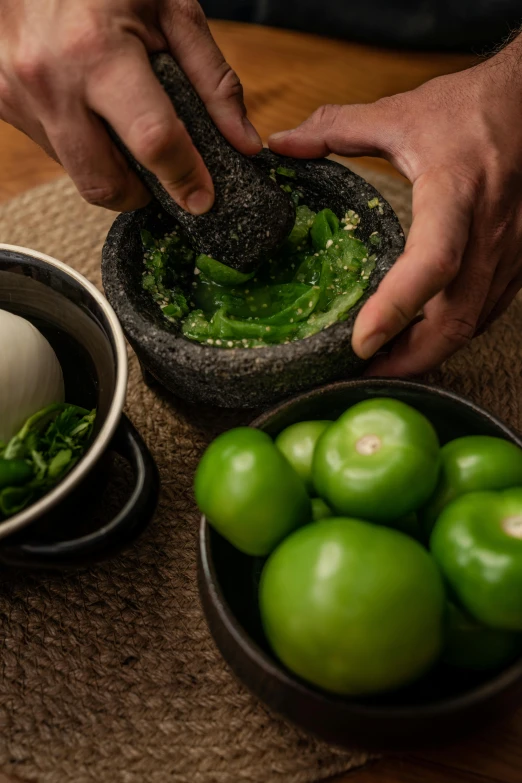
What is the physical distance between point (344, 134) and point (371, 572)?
672 mm

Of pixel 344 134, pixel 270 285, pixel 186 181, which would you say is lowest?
pixel 270 285

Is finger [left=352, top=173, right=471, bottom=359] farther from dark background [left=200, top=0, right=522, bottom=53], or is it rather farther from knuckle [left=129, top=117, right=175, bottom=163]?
dark background [left=200, top=0, right=522, bottom=53]

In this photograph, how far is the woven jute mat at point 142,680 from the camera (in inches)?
27.7

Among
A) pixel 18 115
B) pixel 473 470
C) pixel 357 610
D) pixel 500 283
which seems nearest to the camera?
pixel 357 610

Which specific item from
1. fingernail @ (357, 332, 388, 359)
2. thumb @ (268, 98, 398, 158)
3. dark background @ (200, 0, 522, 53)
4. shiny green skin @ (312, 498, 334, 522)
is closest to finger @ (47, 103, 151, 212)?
thumb @ (268, 98, 398, 158)

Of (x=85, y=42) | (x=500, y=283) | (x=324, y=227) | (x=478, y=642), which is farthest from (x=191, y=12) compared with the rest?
(x=478, y=642)

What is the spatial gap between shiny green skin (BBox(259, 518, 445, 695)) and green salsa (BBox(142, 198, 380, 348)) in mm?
338

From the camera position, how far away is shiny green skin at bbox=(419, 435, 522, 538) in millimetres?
653

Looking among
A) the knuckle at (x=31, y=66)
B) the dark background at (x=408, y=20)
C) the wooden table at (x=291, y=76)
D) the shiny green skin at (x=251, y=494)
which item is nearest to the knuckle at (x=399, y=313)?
the shiny green skin at (x=251, y=494)

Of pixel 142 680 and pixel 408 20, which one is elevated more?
pixel 408 20

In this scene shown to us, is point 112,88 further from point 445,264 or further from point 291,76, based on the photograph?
point 291,76

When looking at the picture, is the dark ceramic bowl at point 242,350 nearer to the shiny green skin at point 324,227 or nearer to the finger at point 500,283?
the shiny green skin at point 324,227

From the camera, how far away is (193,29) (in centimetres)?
87

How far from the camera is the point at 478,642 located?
2.01ft
